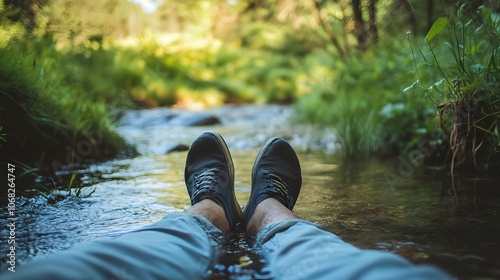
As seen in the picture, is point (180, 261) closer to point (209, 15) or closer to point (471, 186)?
point (471, 186)

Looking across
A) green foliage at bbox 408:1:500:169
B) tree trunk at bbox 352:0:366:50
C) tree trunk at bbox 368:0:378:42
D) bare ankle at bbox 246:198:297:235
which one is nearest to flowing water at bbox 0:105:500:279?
bare ankle at bbox 246:198:297:235

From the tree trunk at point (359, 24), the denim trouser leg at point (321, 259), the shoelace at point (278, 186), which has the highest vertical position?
the tree trunk at point (359, 24)

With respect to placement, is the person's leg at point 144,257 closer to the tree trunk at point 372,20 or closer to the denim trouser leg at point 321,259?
the denim trouser leg at point 321,259

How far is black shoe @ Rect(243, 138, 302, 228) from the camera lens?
1.67m

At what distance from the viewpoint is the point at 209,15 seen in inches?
629

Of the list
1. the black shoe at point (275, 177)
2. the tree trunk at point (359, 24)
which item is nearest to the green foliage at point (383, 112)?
the tree trunk at point (359, 24)

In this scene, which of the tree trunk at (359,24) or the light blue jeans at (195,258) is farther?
the tree trunk at (359,24)

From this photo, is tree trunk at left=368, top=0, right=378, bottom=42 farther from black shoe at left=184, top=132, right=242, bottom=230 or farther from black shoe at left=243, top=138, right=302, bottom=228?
black shoe at left=184, top=132, right=242, bottom=230

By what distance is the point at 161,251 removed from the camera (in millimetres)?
958

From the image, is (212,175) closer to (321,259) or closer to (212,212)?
(212,212)

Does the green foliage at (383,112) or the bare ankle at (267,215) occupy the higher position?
the green foliage at (383,112)

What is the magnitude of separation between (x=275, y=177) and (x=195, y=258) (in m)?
0.86

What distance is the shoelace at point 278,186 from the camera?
170 cm

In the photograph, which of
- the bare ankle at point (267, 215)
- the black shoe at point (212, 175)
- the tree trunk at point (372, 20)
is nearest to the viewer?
the bare ankle at point (267, 215)
